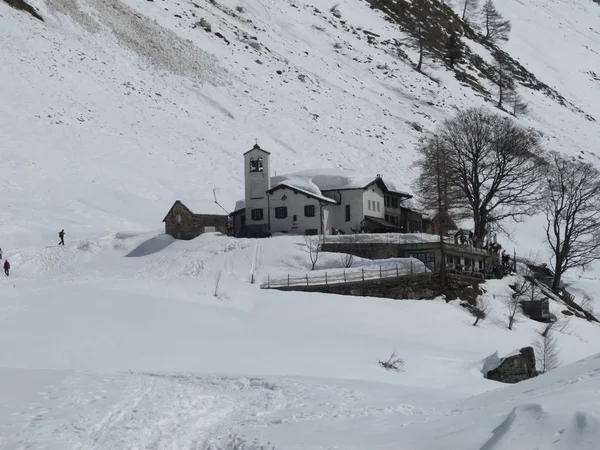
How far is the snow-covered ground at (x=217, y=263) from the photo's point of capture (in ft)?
39.0

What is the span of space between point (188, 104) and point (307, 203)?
30235mm

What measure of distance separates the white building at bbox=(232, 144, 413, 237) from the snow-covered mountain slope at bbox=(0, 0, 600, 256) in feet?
24.3

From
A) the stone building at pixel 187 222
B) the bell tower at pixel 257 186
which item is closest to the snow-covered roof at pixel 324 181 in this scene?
the bell tower at pixel 257 186

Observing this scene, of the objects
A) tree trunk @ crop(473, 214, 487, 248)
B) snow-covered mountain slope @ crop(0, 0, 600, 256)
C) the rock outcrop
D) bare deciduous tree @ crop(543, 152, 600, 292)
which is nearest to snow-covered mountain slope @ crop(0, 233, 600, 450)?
the rock outcrop

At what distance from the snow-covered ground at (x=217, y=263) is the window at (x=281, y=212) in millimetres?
5229

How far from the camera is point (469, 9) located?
13750 cm

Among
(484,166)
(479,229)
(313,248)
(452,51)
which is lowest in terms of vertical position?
(313,248)

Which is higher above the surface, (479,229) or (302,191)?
(302,191)

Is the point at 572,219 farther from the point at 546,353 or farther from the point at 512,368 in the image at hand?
the point at 512,368

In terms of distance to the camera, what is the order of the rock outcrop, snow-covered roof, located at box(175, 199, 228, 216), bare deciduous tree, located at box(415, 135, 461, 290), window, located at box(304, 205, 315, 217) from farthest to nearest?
window, located at box(304, 205, 315, 217) < snow-covered roof, located at box(175, 199, 228, 216) < bare deciduous tree, located at box(415, 135, 461, 290) < the rock outcrop

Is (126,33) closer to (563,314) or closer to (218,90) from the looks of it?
(218,90)

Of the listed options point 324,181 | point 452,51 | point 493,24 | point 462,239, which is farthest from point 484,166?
point 493,24

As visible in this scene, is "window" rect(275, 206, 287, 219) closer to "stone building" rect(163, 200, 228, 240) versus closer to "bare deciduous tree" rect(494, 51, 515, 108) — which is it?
"stone building" rect(163, 200, 228, 240)

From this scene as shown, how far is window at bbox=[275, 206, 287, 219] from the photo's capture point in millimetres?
44125
